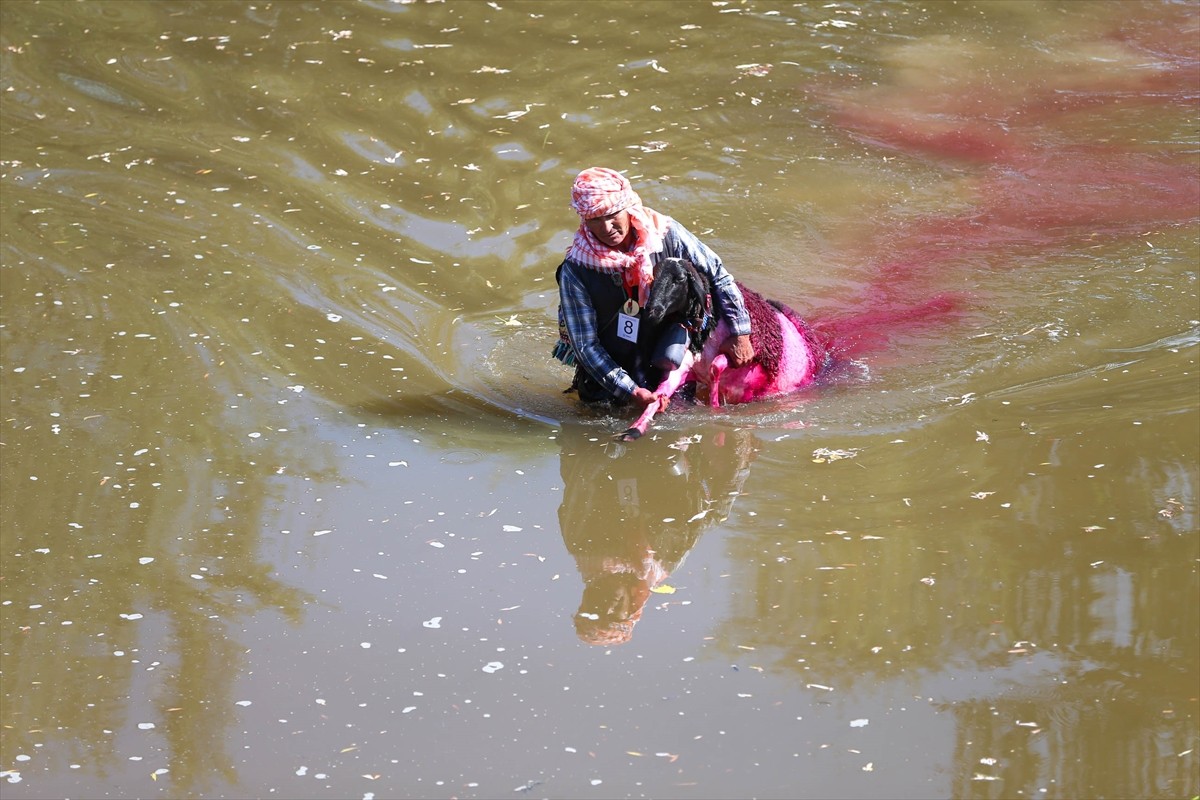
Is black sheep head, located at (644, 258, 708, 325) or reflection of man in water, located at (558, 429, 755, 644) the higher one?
black sheep head, located at (644, 258, 708, 325)

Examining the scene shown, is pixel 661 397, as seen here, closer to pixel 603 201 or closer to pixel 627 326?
pixel 627 326

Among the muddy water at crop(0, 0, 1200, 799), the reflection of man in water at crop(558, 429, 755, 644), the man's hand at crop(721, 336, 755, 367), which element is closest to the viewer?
the muddy water at crop(0, 0, 1200, 799)

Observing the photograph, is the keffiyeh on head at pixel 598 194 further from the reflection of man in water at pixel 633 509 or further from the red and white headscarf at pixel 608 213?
the reflection of man in water at pixel 633 509

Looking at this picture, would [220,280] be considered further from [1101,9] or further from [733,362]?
[1101,9]

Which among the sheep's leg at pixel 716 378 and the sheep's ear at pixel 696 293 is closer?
the sheep's ear at pixel 696 293

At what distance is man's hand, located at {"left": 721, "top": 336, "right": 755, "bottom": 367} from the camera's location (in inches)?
218

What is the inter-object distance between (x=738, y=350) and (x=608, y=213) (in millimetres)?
870

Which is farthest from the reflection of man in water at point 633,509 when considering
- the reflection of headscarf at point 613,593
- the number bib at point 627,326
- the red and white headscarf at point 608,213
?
the red and white headscarf at point 608,213

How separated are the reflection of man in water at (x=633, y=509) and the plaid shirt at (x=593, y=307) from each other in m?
0.29

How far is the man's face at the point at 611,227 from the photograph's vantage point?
16.6 ft

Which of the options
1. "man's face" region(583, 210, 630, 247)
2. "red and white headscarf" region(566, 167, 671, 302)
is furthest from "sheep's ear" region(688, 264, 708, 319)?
"man's face" region(583, 210, 630, 247)

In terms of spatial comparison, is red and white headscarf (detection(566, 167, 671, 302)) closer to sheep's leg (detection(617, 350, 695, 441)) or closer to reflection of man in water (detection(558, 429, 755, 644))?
sheep's leg (detection(617, 350, 695, 441))

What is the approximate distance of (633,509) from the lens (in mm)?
5160

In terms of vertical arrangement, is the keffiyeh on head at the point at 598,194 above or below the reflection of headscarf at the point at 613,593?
above
